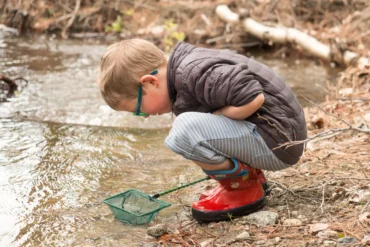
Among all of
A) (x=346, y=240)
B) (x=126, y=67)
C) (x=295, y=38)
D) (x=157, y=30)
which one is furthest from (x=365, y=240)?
(x=157, y=30)

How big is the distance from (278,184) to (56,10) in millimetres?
6411

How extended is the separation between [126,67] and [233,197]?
744mm

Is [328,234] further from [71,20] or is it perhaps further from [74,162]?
[71,20]

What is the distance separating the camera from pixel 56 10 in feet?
26.2

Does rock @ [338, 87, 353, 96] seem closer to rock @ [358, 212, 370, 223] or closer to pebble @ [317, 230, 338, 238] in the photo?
rock @ [358, 212, 370, 223]

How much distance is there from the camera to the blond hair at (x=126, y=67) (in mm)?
2146

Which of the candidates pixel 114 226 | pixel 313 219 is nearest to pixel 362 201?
pixel 313 219

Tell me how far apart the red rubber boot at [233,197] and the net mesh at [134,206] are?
181 mm

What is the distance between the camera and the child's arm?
2035 millimetres

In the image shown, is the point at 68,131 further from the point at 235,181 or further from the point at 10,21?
the point at 10,21

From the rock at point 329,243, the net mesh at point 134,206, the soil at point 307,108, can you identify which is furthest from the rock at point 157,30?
the rock at point 329,243

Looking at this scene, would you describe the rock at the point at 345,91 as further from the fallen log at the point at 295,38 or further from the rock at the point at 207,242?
the rock at the point at 207,242

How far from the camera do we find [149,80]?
218 cm

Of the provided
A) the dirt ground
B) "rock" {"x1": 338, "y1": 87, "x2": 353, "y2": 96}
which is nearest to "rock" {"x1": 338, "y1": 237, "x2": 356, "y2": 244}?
the dirt ground
